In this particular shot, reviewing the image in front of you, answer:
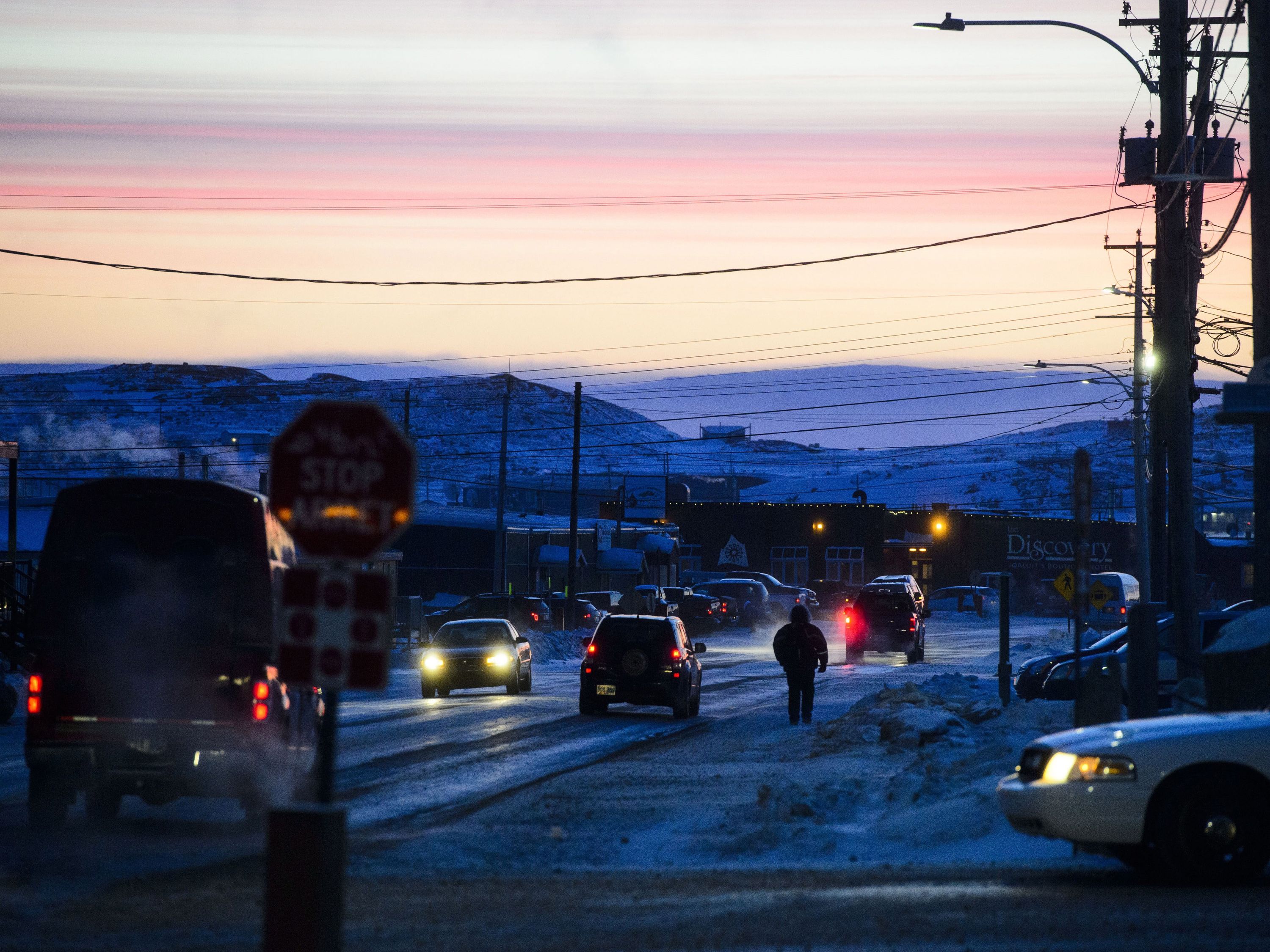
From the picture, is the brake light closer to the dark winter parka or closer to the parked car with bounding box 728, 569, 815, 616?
the dark winter parka

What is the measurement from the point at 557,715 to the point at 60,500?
43.3 feet

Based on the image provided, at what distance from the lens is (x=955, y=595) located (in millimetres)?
78812

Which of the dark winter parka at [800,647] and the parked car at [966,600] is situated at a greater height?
the parked car at [966,600]

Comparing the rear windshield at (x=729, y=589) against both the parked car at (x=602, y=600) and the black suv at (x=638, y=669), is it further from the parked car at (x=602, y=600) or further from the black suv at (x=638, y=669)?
the black suv at (x=638, y=669)

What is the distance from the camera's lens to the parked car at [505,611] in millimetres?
46000

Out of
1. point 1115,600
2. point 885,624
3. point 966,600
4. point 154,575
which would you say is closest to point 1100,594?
point 885,624

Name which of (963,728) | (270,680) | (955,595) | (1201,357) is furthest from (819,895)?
(955,595)

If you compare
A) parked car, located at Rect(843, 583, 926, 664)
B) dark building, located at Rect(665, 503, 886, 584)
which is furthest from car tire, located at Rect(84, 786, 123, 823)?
dark building, located at Rect(665, 503, 886, 584)

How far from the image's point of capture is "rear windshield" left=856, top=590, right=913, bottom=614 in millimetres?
42500

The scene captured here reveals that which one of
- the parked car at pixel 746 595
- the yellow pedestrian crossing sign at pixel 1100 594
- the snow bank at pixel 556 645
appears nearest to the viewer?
the yellow pedestrian crossing sign at pixel 1100 594

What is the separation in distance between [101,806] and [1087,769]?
8038 millimetres

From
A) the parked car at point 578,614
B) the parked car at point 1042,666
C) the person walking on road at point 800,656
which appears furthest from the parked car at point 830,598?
the person walking on road at point 800,656

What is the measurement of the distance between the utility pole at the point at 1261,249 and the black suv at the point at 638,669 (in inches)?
389

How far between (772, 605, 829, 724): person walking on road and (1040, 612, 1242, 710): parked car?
3.46 m
